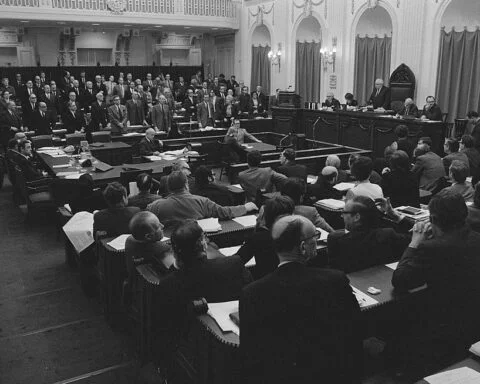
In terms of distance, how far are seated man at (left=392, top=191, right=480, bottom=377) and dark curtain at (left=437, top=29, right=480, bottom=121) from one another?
1025 cm

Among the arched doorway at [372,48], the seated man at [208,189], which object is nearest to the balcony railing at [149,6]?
the arched doorway at [372,48]

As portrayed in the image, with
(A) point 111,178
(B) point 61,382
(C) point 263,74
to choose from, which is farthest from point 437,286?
(C) point 263,74

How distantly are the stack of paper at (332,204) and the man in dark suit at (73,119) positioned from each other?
7.67 metres

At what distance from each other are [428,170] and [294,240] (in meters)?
4.83

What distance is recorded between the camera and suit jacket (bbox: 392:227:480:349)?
2578 millimetres

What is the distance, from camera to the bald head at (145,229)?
351 centimetres

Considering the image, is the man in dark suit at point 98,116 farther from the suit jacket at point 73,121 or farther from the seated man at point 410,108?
the seated man at point 410,108

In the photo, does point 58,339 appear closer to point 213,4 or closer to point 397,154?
point 397,154

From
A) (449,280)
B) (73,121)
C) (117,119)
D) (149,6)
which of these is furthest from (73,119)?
(449,280)

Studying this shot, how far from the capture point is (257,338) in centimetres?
207

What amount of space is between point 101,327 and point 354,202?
2.47 m

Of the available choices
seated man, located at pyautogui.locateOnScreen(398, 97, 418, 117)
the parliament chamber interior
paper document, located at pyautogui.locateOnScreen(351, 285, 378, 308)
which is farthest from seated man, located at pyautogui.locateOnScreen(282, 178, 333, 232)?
seated man, located at pyautogui.locateOnScreen(398, 97, 418, 117)

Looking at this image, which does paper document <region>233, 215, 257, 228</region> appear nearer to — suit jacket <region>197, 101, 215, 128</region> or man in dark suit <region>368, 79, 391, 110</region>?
man in dark suit <region>368, 79, 391, 110</region>

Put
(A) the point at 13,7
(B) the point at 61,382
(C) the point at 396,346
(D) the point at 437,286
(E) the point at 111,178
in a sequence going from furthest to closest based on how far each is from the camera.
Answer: (A) the point at 13,7, (E) the point at 111,178, (B) the point at 61,382, (C) the point at 396,346, (D) the point at 437,286
